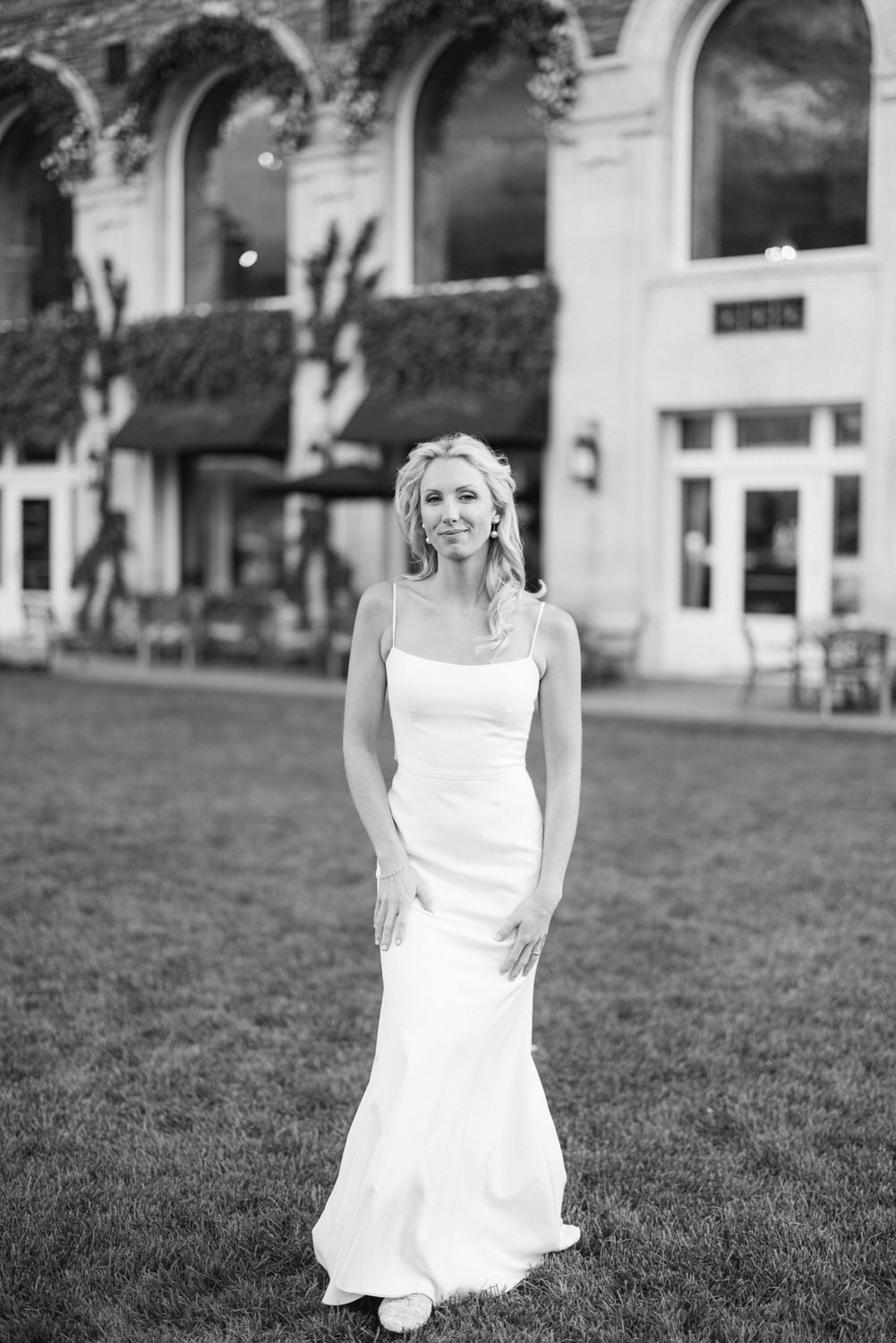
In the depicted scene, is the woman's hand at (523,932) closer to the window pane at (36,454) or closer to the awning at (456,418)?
the awning at (456,418)

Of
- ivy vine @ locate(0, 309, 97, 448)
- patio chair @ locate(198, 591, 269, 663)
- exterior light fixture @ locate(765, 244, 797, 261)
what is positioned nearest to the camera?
exterior light fixture @ locate(765, 244, 797, 261)

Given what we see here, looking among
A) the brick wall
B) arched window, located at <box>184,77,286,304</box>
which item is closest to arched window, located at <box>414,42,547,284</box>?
the brick wall

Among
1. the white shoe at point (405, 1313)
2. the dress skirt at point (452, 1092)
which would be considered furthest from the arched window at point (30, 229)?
the white shoe at point (405, 1313)

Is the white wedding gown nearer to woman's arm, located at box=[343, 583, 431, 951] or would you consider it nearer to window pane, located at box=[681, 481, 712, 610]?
woman's arm, located at box=[343, 583, 431, 951]

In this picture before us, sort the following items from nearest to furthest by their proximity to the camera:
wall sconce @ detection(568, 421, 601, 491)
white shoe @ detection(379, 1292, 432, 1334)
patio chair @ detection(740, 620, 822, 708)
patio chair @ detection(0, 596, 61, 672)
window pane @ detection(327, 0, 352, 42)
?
white shoe @ detection(379, 1292, 432, 1334)
patio chair @ detection(740, 620, 822, 708)
wall sconce @ detection(568, 421, 601, 491)
patio chair @ detection(0, 596, 61, 672)
window pane @ detection(327, 0, 352, 42)

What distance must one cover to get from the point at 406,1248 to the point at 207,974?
8.80 feet

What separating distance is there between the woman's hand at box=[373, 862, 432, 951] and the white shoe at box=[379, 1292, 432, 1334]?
0.74 m

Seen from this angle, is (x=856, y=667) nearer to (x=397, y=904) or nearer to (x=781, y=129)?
(x=781, y=129)

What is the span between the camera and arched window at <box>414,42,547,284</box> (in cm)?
1766

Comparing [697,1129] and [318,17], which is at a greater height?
[318,17]

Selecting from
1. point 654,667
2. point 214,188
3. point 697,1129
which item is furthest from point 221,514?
point 697,1129

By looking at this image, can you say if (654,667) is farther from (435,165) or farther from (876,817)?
(876,817)

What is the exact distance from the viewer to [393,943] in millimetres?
3184

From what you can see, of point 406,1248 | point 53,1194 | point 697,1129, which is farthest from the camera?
point 697,1129
